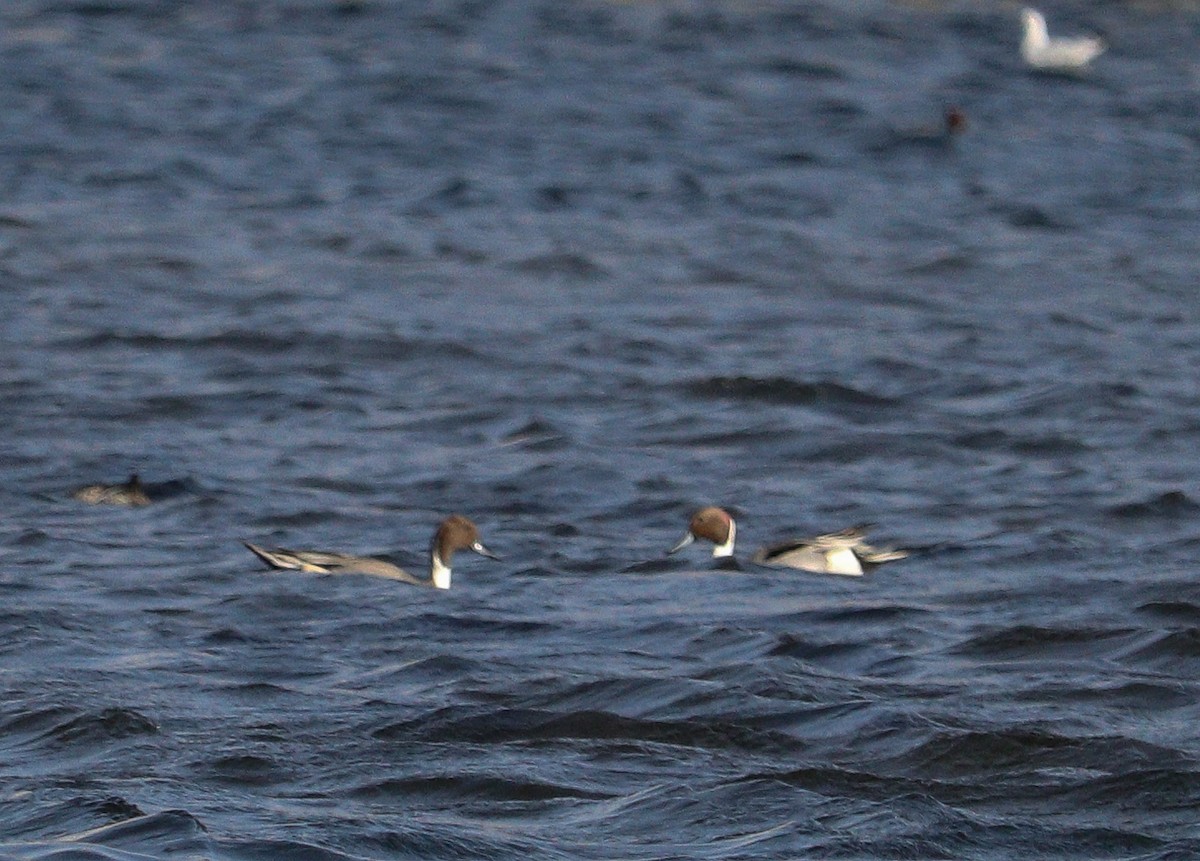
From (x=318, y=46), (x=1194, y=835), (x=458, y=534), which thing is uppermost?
(x=1194, y=835)

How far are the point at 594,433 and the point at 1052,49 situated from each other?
1328 centimetres

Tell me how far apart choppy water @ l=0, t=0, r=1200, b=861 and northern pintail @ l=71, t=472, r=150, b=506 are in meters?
0.10

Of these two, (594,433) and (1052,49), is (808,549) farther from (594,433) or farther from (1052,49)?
(1052,49)

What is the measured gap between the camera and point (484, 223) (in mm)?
19391

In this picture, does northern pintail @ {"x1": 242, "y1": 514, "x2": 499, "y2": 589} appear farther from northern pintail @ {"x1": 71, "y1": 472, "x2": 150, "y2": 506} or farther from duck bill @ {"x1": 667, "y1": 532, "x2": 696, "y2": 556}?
northern pintail @ {"x1": 71, "y1": 472, "x2": 150, "y2": 506}

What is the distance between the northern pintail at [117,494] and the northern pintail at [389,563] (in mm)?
1035

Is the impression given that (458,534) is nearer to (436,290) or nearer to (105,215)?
(436,290)

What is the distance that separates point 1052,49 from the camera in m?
25.9

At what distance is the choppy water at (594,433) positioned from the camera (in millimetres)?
7598

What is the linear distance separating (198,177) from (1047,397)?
8.72 m

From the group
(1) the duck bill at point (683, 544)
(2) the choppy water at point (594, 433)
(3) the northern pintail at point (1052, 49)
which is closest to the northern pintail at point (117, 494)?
(2) the choppy water at point (594, 433)

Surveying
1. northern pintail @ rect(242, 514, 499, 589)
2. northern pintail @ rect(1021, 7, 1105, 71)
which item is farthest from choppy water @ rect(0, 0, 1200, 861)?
northern pintail @ rect(1021, 7, 1105, 71)

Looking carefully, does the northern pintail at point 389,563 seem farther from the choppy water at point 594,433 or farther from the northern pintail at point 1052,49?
the northern pintail at point 1052,49

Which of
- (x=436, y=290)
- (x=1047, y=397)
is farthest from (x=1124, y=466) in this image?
(x=436, y=290)
